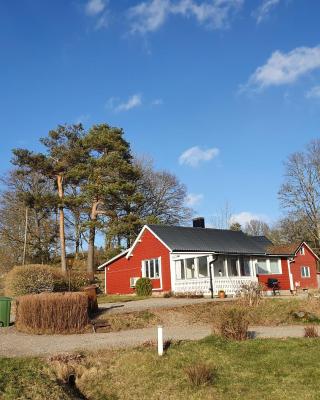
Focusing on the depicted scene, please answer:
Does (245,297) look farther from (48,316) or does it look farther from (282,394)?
(282,394)

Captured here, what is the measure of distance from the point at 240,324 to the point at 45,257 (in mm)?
32165

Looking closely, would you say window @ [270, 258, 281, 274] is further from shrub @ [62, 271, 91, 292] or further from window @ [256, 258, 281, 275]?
shrub @ [62, 271, 91, 292]

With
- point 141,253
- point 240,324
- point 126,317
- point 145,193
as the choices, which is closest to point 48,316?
point 126,317

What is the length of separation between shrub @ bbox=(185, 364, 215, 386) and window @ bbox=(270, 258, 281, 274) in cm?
2687

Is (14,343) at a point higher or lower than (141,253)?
lower

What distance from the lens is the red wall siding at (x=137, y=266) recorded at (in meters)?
31.6

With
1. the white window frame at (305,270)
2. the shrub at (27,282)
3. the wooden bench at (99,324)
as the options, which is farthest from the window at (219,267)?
the wooden bench at (99,324)

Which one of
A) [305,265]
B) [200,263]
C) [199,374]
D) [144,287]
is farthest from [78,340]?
[305,265]

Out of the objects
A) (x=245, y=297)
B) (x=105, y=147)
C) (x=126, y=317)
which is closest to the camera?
(x=126, y=317)

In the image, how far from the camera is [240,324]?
12938 mm

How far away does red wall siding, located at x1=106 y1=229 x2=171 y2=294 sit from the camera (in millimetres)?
31577

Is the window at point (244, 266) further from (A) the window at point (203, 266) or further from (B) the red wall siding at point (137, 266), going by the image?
(B) the red wall siding at point (137, 266)

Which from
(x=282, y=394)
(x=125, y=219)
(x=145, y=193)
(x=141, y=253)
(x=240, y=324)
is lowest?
(x=282, y=394)

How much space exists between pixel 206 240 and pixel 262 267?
4860 millimetres
